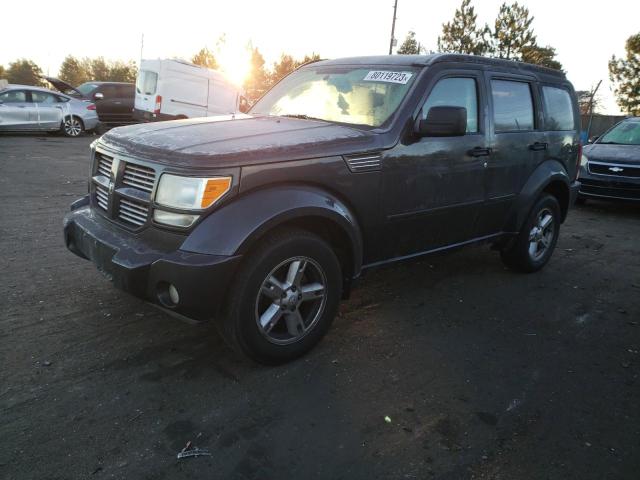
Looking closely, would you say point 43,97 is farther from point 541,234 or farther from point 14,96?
point 541,234

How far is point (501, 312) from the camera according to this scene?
429 cm

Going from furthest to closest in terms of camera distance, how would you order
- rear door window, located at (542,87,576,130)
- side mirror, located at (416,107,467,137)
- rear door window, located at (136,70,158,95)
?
rear door window, located at (136,70,158,95), rear door window, located at (542,87,576,130), side mirror, located at (416,107,467,137)

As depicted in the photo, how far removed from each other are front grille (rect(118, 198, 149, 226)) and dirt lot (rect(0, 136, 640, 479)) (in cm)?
82

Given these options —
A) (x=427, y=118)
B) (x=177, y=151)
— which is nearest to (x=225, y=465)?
(x=177, y=151)

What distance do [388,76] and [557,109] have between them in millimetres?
2314

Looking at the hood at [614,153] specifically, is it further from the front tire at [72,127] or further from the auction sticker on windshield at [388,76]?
the front tire at [72,127]

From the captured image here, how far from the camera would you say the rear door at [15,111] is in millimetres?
13875

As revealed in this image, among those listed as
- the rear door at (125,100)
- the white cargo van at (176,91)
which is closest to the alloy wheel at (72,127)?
the white cargo van at (176,91)

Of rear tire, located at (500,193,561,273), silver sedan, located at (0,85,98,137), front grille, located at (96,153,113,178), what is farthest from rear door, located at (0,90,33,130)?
rear tire, located at (500,193,561,273)

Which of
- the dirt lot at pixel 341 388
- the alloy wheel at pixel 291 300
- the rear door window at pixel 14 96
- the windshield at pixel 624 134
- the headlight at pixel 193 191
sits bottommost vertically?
the dirt lot at pixel 341 388

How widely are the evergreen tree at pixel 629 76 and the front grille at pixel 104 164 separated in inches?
1389

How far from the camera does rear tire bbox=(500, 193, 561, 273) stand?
16.5ft

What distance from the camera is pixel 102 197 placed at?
3371 mm

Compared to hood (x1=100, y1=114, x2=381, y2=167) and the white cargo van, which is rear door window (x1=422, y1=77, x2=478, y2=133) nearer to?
hood (x1=100, y1=114, x2=381, y2=167)
